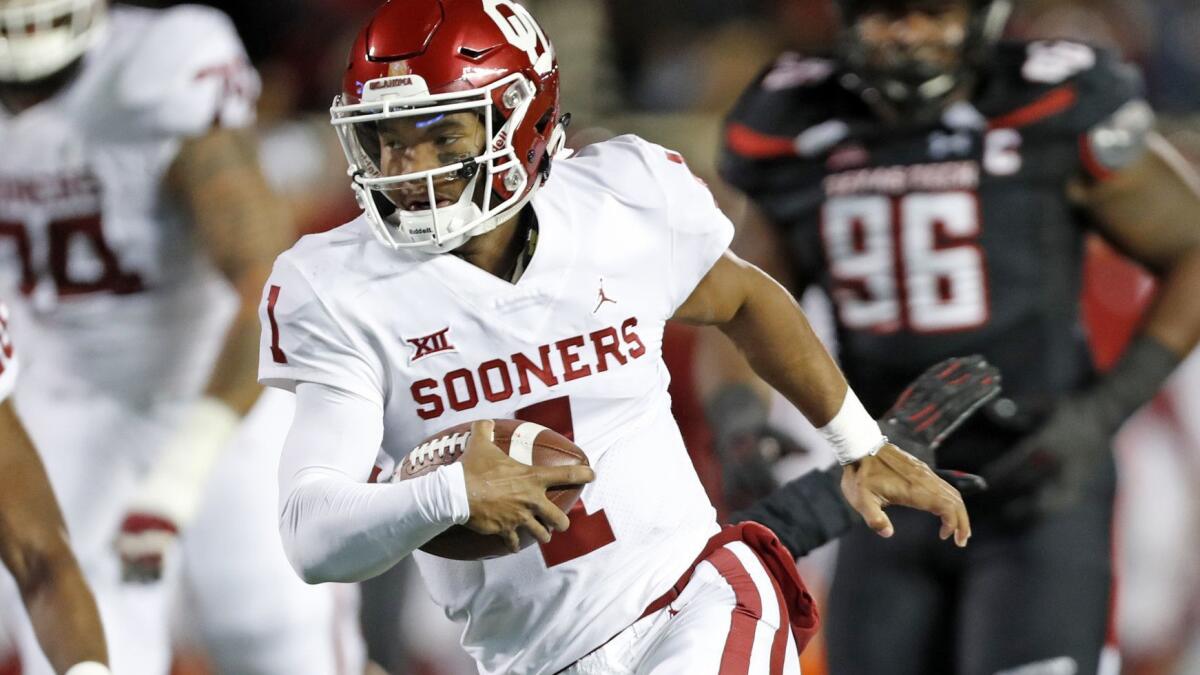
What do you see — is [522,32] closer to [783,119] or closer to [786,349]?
[786,349]

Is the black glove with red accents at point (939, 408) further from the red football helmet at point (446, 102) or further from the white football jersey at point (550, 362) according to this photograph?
the red football helmet at point (446, 102)

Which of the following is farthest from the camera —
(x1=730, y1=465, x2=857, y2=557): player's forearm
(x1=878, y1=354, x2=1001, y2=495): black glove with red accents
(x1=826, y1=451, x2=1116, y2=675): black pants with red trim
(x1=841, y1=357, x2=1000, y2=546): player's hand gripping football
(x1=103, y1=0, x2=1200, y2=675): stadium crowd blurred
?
(x1=103, y1=0, x2=1200, y2=675): stadium crowd blurred

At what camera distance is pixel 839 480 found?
3232 millimetres

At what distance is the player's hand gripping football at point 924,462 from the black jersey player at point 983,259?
0.53 metres

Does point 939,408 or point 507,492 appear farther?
point 939,408

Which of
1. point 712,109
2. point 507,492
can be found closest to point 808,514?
point 507,492

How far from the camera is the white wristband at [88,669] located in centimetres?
313

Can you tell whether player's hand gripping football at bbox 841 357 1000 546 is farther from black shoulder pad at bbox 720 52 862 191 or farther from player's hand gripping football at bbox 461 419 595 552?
black shoulder pad at bbox 720 52 862 191

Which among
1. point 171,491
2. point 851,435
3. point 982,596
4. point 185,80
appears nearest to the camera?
point 851,435

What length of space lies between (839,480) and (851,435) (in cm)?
31

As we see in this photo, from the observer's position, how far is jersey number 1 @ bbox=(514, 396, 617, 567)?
272 cm

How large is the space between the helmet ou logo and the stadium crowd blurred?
1888 millimetres

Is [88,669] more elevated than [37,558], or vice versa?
[37,558]

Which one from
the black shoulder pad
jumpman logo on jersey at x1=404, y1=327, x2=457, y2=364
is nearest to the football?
jumpman logo on jersey at x1=404, y1=327, x2=457, y2=364
